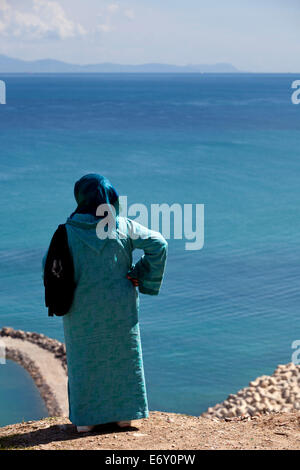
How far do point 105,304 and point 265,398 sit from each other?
10.4 m

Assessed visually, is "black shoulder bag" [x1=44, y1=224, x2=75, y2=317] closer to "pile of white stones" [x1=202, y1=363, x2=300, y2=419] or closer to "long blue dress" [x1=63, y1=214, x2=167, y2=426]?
"long blue dress" [x1=63, y1=214, x2=167, y2=426]

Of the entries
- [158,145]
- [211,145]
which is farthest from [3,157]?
[211,145]

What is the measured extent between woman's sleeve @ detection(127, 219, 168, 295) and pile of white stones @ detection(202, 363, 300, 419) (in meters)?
8.86

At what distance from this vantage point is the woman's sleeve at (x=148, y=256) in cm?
507

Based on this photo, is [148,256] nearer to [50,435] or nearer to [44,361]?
[50,435]

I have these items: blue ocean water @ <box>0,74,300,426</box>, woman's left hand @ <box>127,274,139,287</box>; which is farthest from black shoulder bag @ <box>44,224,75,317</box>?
blue ocean water @ <box>0,74,300,426</box>

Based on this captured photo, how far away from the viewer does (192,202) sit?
1837 inches

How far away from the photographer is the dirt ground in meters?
4.91

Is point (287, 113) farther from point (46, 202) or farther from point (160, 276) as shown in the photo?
point (160, 276)

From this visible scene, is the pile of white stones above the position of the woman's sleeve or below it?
below

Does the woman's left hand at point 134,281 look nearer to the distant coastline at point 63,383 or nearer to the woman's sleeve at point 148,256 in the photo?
the woman's sleeve at point 148,256

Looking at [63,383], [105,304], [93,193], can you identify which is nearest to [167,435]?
[105,304]

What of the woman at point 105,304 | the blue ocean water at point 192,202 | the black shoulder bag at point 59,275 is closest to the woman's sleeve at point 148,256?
the woman at point 105,304

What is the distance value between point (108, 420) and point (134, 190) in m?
41.3
